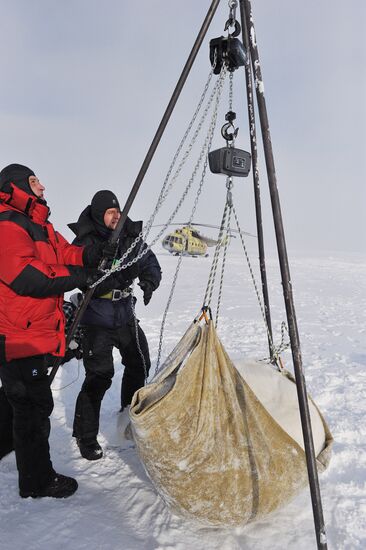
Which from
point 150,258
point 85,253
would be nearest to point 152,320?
point 150,258

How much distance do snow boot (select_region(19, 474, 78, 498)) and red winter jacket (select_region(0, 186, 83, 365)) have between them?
0.78 m

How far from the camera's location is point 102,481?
269 centimetres

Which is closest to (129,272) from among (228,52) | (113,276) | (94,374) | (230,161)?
(113,276)

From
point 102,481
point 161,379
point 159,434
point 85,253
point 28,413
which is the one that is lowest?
point 102,481

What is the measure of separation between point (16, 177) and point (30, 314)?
84 centimetres

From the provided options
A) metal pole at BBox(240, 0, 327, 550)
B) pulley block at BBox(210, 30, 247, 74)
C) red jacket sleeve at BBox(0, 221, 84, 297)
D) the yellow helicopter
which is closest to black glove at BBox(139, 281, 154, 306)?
red jacket sleeve at BBox(0, 221, 84, 297)

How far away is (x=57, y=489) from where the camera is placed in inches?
98.5

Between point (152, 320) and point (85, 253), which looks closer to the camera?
point (85, 253)

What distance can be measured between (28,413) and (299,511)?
1706mm

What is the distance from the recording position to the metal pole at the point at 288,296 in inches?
70.0

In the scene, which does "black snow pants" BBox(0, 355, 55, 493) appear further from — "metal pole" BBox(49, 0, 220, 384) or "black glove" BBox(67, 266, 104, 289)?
"black glove" BBox(67, 266, 104, 289)

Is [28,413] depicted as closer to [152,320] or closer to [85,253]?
[85,253]

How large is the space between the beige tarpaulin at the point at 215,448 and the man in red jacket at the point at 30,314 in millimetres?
830

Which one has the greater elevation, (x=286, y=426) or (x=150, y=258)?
(x=150, y=258)
